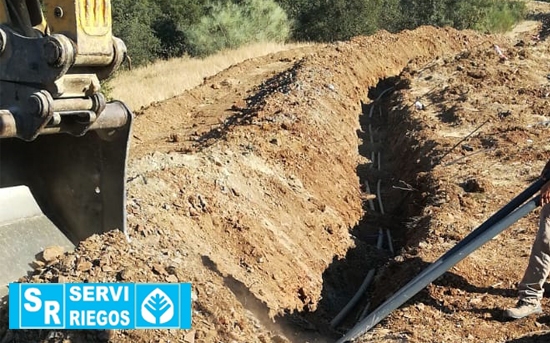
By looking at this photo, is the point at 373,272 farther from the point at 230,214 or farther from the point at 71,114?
the point at 71,114

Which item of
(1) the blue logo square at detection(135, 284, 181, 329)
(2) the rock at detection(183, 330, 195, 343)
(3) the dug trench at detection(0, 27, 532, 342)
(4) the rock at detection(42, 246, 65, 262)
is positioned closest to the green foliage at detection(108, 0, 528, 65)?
(3) the dug trench at detection(0, 27, 532, 342)

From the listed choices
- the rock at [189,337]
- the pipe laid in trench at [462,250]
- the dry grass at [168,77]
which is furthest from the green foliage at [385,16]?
the rock at [189,337]

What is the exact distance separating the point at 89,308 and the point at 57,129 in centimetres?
135

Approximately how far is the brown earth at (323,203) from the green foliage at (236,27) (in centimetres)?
1329

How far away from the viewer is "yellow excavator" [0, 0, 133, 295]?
5145 mm

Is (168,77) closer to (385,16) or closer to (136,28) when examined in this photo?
(136,28)

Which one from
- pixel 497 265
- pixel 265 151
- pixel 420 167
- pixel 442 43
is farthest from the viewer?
pixel 442 43

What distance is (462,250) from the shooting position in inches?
264

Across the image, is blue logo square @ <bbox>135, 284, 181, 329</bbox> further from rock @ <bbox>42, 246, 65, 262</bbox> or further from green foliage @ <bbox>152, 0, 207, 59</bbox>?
green foliage @ <bbox>152, 0, 207, 59</bbox>

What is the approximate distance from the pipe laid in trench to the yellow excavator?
2.32 metres

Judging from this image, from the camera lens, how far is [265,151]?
11516 mm

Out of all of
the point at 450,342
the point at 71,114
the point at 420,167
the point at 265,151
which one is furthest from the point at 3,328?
the point at 420,167

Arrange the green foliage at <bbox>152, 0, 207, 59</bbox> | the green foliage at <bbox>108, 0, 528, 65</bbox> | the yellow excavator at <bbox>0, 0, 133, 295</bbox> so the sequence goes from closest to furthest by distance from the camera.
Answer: the yellow excavator at <bbox>0, 0, 133, 295</bbox> → the green foliage at <bbox>108, 0, 528, 65</bbox> → the green foliage at <bbox>152, 0, 207, 59</bbox>

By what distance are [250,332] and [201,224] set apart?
2.06 m
